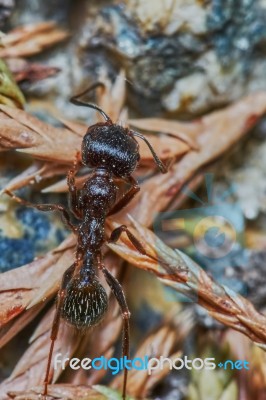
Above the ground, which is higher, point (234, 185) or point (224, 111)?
point (224, 111)

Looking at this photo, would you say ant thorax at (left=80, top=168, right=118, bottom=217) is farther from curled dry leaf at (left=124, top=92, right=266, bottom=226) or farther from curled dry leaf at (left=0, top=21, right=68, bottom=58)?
curled dry leaf at (left=0, top=21, right=68, bottom=58)

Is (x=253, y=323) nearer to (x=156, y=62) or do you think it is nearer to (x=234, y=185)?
(x=234, y=185)

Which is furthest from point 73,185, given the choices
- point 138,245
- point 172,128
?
point 172,128

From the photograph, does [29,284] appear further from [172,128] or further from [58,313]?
[172,128]

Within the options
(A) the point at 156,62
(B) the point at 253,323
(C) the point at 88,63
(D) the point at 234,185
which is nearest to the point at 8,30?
(C) the point at 88,63

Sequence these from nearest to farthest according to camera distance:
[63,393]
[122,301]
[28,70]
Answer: [63,393] < [122,301] < [28,70]

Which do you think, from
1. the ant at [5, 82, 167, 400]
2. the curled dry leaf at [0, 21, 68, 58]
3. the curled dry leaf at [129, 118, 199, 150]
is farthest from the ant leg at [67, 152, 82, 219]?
the curled dry leaf at [0, 21, 68, 58]
